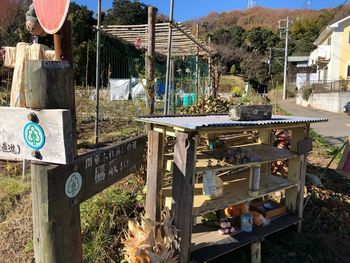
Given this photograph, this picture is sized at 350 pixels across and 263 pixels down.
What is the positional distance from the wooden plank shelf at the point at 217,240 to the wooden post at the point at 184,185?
0.67 ft

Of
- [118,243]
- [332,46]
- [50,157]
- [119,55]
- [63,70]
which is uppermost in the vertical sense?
[332,46]

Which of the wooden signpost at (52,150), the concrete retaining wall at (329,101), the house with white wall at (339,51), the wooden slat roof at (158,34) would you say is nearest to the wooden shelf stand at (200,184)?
the wooden signpost at (52,150)

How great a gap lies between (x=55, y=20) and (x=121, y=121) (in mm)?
6911

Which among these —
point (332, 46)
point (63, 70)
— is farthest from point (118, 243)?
point (332, 46)

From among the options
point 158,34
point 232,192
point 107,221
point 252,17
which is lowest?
point 107,221

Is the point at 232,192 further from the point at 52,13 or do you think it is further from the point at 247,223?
the point at 52,13

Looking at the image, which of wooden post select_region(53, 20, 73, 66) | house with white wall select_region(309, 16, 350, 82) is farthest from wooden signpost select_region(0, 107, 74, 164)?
house with white wall select_region(309, 16, 350, 82)

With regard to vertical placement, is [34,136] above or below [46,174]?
above

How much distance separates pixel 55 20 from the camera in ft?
5.17

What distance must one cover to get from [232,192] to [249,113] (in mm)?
734

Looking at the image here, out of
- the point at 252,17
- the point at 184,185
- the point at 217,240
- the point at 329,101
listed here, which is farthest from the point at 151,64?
the point at 252,17

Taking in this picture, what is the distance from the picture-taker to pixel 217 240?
2.76 m

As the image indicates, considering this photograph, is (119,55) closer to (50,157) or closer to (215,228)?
(215,228)

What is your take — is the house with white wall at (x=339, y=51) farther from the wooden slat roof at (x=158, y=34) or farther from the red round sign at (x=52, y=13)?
the red round sign at (x=52, y=13)
